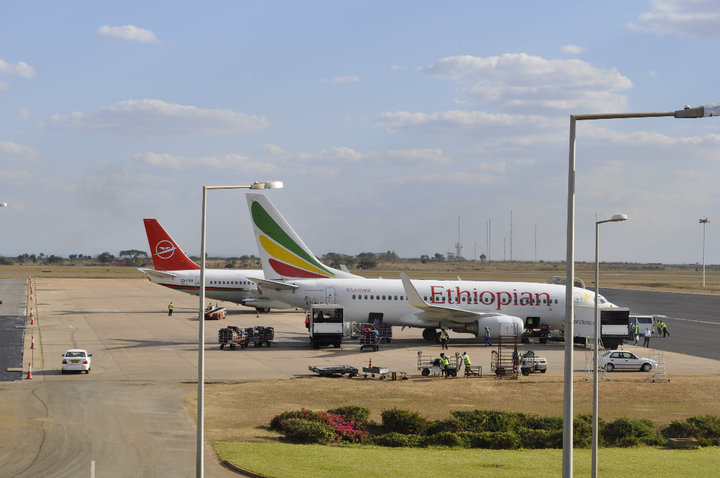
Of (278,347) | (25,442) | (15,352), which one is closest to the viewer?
(25,442)

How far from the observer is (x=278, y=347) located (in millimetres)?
60281

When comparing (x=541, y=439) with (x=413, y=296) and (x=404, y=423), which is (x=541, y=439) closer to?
(x=404, y=423)

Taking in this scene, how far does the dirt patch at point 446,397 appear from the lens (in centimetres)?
3738

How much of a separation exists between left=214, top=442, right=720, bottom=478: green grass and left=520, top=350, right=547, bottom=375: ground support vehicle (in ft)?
56.4

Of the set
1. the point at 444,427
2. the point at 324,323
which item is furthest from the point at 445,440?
the point at 324,323

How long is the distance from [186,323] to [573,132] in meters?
64.4

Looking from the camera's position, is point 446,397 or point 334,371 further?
point 334,371

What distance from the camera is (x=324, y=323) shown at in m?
59.2

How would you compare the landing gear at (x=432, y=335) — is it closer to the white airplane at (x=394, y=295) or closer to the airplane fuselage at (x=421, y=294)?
the white airplane at (x=394, y=295)

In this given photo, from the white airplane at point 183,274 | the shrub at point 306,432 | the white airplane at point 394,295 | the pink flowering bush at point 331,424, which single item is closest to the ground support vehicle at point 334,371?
the pink flowering bush at point 331,424

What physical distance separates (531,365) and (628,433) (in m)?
16.0

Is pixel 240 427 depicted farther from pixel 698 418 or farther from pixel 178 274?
pixel 178 274

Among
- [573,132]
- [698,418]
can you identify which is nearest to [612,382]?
[698,418]

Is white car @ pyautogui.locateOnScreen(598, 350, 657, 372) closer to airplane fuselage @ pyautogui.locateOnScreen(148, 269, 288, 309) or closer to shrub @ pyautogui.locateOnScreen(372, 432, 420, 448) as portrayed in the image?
shrub @ pyautogui.locateOnScreen(372, 432, 420, 448)
